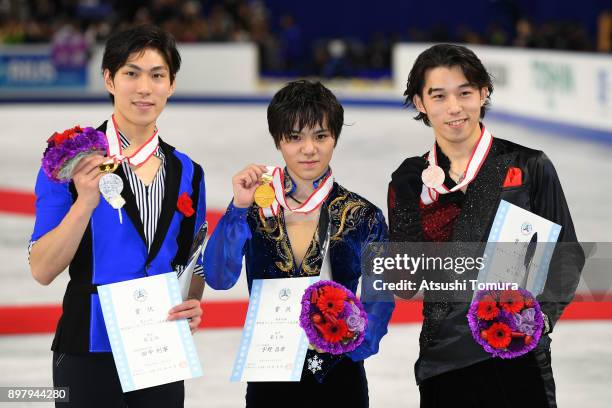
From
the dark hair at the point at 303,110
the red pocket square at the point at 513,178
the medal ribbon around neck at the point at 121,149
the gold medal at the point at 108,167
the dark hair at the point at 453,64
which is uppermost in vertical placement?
the dark hair at the point at 453,64

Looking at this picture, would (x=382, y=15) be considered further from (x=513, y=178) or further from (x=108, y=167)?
(x=108, y=167)

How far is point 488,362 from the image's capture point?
8.63ft

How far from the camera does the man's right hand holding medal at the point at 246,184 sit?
103 inches

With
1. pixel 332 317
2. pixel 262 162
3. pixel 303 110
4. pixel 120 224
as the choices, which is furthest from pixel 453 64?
pixel 262 162

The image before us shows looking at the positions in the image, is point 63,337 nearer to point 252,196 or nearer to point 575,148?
point 252,196

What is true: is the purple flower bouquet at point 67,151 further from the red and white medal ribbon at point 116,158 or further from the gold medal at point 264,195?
the gold medal at point 264,195

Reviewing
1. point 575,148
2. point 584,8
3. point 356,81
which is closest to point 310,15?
point 356,81

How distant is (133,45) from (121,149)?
0.27m

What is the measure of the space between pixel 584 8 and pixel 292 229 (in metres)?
21.8

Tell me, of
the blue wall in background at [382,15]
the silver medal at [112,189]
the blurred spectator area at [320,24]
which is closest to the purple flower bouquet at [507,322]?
the silver medal at [112,189]

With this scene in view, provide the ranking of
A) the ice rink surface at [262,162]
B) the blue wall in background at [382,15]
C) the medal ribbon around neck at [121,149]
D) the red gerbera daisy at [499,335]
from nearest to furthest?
the red gerbera daisy at [499,335], the medal ribbon around neck at [121,149], the ice rink surface at [262,162], the blue wall in background at [382,15]

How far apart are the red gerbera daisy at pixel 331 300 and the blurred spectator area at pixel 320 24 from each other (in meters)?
13.0

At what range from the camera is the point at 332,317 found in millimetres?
2525

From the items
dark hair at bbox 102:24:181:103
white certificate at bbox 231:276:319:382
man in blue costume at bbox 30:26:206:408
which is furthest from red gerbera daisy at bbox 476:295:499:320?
dark hair at bbox 102:24:181:103
